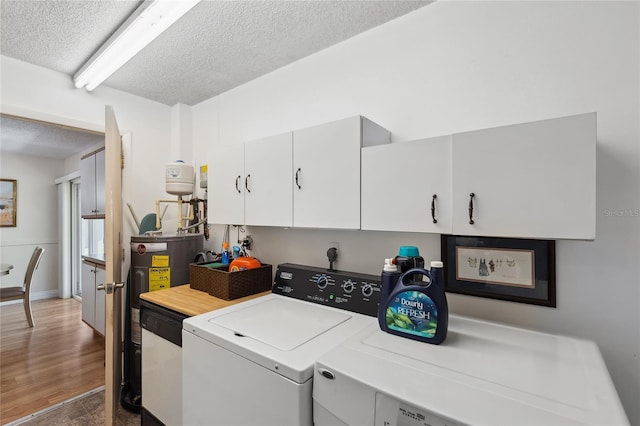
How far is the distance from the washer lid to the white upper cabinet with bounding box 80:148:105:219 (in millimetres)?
→ 2969

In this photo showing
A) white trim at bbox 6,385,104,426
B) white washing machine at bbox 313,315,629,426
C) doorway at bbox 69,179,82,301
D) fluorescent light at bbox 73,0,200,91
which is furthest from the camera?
doorway at bbox 69,179,82,301

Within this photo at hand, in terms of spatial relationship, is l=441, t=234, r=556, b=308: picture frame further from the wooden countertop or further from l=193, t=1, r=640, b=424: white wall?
the wooden countertop

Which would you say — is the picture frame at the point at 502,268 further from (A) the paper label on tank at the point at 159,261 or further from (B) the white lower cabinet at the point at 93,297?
(B) the white lower cabinet at the point at 93,297

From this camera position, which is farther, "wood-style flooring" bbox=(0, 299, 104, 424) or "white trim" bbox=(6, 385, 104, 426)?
"wood-style flooring" bbox=(0, 299, 104, 424)

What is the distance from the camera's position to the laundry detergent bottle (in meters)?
1.14

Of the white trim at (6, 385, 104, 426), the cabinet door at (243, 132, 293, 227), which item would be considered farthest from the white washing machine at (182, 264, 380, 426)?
the white trim at (6, 385, 104, 426)

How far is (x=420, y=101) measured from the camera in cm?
165

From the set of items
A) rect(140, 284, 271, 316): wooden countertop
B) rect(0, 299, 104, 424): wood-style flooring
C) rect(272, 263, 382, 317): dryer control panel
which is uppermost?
rect(272, 263, 382, 317): dryer control panel

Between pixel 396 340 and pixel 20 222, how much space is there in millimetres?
6624

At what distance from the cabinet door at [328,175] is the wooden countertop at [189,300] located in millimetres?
655

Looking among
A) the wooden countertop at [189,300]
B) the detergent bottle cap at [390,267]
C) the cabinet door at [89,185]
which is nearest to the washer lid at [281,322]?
the wooden countertop at [189,300]

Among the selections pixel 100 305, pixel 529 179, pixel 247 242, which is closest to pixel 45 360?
pixel 100 305

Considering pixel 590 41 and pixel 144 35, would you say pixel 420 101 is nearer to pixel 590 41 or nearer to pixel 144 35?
pixel 590 41

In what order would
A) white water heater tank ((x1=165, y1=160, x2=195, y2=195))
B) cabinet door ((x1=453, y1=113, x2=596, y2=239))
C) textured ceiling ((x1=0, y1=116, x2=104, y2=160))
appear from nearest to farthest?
1. cabinet door ((x1=453, y1=113, x2=596, y2=239))
2. white water heater tank ((x1=165, y1=160, x2=195, y2=195))
3. textured ceiling ((x1=0, y1=116, x2=104, y2=160))
